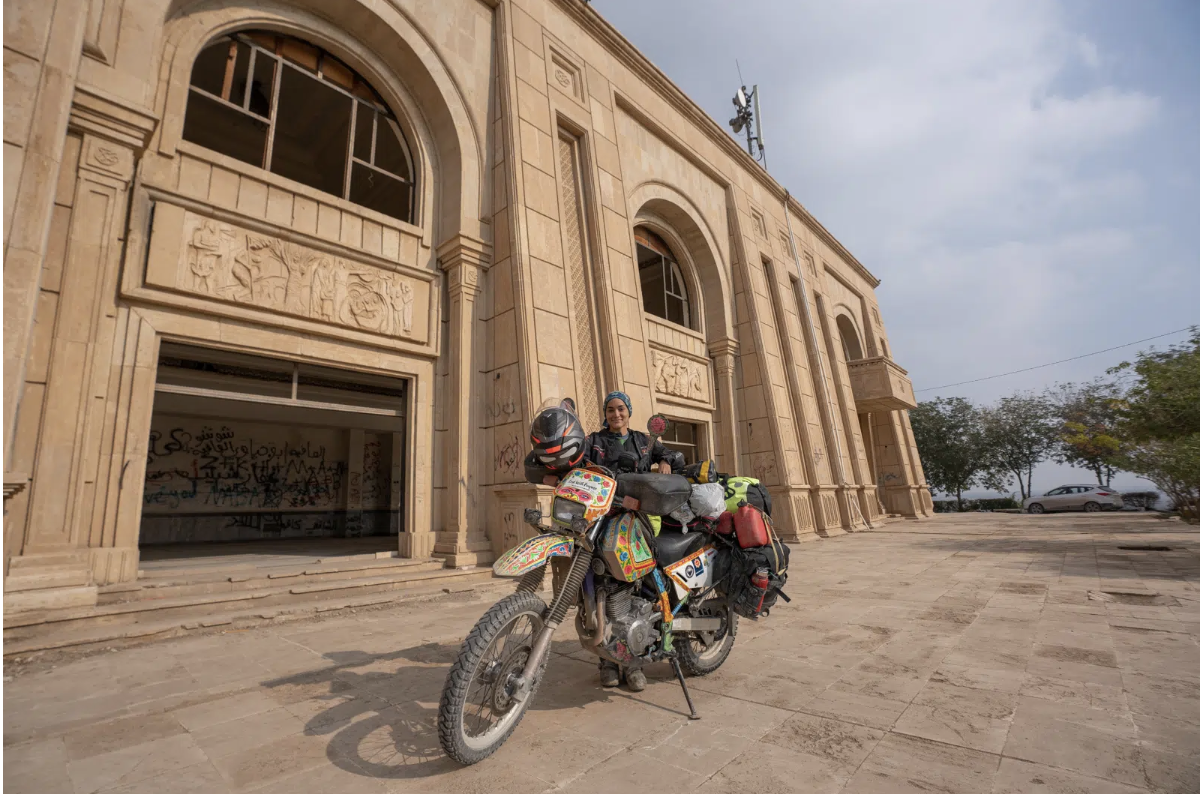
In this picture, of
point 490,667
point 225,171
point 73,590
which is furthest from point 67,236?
point 490,667

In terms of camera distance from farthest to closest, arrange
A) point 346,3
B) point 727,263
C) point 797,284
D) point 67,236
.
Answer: point 797,284 → point 727,263 → point 346,3 → point 67,236

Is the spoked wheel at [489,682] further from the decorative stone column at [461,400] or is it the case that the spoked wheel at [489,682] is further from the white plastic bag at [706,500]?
the decorative stone column at [461,400]

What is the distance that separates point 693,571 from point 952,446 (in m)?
37.2

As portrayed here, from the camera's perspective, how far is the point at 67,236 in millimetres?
5016

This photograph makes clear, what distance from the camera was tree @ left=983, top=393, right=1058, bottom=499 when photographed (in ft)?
108

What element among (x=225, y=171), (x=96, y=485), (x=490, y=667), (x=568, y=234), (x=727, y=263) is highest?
(x=727, y=263)

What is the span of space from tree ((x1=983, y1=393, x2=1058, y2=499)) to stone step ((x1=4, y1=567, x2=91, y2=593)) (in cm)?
4033

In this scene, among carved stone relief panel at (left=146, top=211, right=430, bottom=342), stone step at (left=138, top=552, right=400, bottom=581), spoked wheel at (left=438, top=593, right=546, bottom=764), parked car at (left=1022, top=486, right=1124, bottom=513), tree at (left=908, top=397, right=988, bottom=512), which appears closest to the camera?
spoked wheel at (left=438, top=593, right=546, bottom=764)

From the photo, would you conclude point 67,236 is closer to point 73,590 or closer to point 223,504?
point 73,590

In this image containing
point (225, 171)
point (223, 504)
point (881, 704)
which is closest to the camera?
point (881, 704)

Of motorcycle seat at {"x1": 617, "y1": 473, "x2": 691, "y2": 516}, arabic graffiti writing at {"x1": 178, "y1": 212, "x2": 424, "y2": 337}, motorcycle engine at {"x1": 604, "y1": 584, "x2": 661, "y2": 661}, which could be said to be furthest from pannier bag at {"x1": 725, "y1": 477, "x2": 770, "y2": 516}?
arabic graffiti writing at {"x1": 178, "y1": 212, "x2": 424, "y2": 337}

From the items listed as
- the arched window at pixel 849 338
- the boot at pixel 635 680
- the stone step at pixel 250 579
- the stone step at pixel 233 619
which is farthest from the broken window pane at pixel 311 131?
the arched window at pixel 849 338

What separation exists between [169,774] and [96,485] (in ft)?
13.2

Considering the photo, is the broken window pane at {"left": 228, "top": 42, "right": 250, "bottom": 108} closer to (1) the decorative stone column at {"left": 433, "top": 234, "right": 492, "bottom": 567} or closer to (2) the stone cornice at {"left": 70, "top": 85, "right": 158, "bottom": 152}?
(2) the stone cornice at {"left": 70, "top": 85, "right": 158, "bottom": 152}
